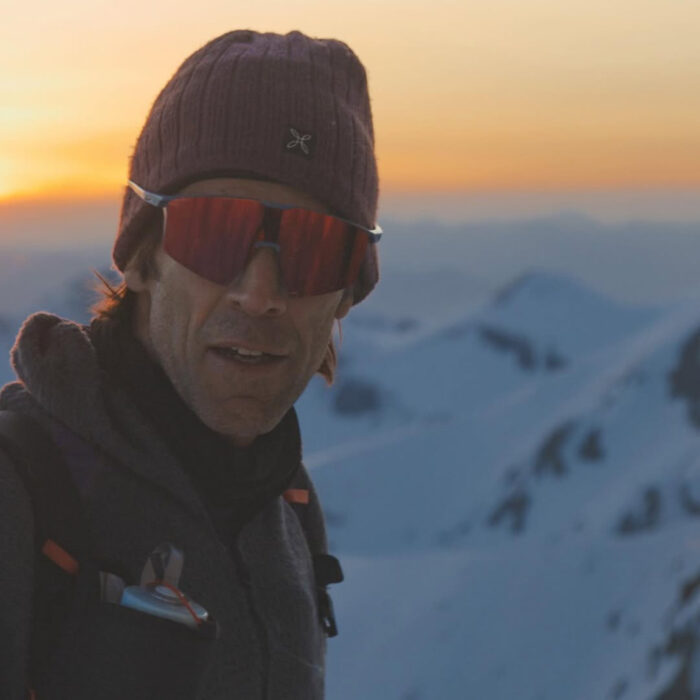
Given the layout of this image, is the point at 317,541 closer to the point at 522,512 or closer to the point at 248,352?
the point at 248,352

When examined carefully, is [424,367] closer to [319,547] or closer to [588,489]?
[588,489]

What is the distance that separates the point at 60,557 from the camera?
348 centimetres

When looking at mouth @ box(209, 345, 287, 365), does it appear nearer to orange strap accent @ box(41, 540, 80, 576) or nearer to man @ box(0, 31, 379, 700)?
man @ box(0, 31, 379, 700)

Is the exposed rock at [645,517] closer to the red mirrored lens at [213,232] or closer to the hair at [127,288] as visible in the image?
the hair at [127,288]

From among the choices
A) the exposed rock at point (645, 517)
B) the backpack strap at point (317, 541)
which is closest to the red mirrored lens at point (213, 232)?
the backpack strap at point (317, 541)

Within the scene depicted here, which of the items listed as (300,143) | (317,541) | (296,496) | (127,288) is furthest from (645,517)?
(300,143)

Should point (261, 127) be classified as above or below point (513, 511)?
above

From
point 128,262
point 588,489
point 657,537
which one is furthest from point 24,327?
point 588,489

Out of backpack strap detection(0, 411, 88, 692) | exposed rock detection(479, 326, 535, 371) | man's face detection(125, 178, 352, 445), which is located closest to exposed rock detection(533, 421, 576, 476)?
exposed rock detection(479, 326, 535, 371)

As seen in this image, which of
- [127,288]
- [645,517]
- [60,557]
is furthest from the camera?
[645,517]

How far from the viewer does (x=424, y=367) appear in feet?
352

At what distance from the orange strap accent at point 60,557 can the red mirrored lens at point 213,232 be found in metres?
0.97

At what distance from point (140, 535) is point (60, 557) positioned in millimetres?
406

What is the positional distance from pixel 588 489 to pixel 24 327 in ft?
217
